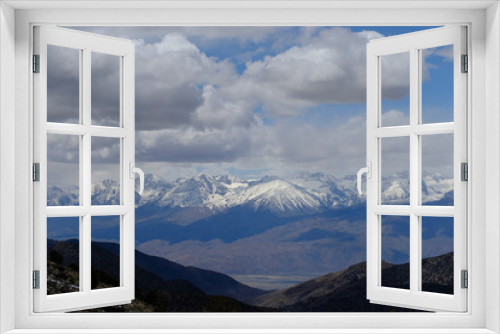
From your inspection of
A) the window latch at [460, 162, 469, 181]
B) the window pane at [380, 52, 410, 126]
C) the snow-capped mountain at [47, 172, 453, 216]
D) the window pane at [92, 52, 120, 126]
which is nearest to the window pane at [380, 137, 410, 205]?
the window pane at [380, 52, 410, 126]

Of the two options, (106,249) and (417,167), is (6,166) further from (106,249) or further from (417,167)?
(106,249)

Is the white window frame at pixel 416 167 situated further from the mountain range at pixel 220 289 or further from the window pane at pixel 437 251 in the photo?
the mountain range at pixel 220 289

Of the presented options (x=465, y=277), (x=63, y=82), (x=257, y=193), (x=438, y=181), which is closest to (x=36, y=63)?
(x=63, y=82)

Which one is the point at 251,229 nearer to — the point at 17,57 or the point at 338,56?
the point at 338,56

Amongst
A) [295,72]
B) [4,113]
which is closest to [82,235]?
[4,113]

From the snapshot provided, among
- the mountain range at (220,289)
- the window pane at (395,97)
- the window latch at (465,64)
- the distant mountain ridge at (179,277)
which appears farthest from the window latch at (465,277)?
the distant mountain ridge at (179,277)

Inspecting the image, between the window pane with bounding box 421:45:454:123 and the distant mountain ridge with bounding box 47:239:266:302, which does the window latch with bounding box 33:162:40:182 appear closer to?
Result: the window pane with bounding box 421:45:454:123
